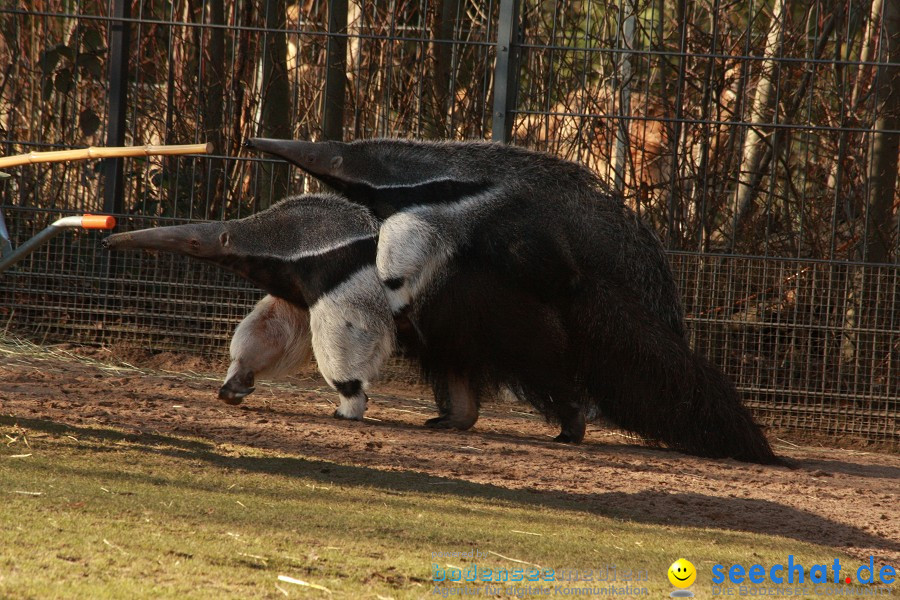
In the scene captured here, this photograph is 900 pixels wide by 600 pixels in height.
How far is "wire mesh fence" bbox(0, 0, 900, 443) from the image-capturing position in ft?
26.2

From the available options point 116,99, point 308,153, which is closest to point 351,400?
point 308,153

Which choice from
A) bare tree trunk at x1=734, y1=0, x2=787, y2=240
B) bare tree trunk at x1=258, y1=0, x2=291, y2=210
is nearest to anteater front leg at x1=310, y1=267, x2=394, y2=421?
bare tree trunk at x1=258, y1=0, x2=291, y2=210

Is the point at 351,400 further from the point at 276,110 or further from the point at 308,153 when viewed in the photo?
the point at 276,110

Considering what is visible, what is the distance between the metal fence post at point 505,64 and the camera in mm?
7875

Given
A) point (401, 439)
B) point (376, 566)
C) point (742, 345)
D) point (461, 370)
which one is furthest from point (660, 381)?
point (376, 566)

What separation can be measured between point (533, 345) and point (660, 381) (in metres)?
0.81

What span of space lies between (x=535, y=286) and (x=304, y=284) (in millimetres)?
1396

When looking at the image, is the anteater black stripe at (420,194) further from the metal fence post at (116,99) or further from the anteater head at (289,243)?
the metal fence post at (116,99)

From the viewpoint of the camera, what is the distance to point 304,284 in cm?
628

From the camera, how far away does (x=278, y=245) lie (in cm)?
634

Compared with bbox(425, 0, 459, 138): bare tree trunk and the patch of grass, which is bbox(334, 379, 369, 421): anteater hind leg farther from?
bbox(425, 0, 459, 138): bare tree trunk

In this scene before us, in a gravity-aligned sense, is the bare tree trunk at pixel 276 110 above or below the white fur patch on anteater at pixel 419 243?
above

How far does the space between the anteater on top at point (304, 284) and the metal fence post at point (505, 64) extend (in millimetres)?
1953

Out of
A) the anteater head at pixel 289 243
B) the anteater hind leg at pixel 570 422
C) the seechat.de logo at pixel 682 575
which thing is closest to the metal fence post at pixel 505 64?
the anteater head at pixel 289 243
